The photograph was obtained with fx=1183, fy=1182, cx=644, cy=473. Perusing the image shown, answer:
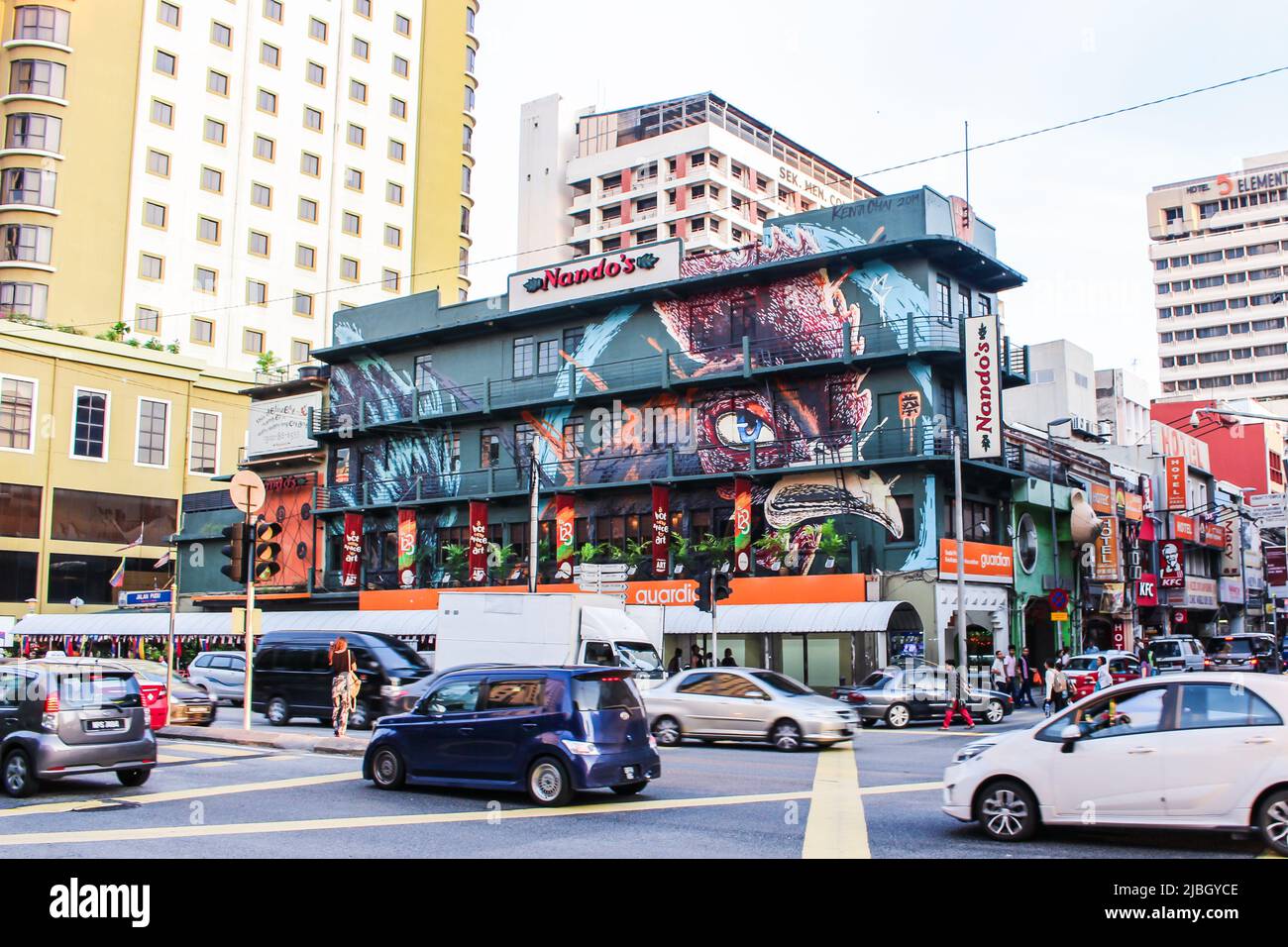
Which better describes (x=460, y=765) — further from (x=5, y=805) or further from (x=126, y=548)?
(x=126, y=548)

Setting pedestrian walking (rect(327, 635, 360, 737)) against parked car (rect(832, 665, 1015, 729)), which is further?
parked car (rect(832, 665, 1015, 729))

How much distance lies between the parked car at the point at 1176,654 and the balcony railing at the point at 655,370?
10162mm

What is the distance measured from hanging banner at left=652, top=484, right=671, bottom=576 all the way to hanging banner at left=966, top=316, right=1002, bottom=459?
10.3 m

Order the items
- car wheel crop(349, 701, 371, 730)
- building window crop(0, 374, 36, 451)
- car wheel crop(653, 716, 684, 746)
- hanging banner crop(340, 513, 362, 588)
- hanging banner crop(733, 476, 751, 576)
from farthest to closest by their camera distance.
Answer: building window crop(0, 374, 36, 451) → hanging banner crop(340, 513, 362, 588) → hanging banner crop(733, 476, 751, 576) → car wheel crop(349, 701, 371, 730) → car wheel crop(653, 716, 684, 746)

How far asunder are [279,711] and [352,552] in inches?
867

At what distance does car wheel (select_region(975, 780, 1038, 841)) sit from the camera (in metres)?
10.6

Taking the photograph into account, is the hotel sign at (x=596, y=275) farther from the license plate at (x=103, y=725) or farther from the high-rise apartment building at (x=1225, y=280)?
the high-rise apartment building at (x=1225, y=280)

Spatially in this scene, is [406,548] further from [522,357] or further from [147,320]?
[147,320]

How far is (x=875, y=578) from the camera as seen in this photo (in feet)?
115

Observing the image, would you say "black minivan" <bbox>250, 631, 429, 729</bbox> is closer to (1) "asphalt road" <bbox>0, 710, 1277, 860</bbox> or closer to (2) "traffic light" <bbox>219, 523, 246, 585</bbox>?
(2) "traffic light" <bbox>219, 523, 246, 585</bbox>

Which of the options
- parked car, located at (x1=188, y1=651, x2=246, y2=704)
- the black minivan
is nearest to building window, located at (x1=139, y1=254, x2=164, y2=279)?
parked car, located at (x1=188, y1=651, x2=246, y2=704)

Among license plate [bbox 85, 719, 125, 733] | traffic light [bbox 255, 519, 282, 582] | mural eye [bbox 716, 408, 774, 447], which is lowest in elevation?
license plate [bbox 85, 719, 125, 733]

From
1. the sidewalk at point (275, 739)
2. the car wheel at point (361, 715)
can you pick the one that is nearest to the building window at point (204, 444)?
the car wheel at point (361, 715)
